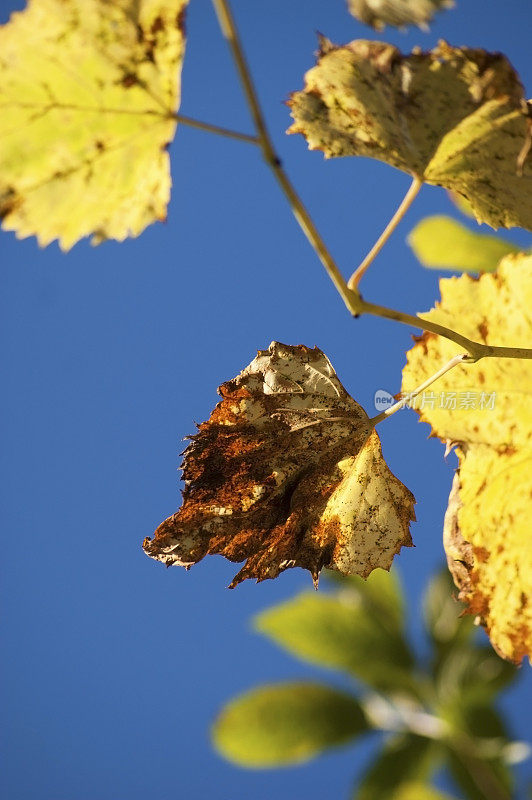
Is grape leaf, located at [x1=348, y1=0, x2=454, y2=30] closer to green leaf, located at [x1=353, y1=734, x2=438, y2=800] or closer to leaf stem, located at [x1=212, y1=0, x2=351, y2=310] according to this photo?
leaf stem, located at [x1=212, y1=0, x2=351, y2=310]

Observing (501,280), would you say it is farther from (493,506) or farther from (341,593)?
(341,593)

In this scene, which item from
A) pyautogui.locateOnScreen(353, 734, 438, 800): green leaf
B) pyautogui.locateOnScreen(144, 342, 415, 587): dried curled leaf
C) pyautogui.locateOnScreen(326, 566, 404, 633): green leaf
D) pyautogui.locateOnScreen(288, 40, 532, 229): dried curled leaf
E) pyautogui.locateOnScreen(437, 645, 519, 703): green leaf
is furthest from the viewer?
pyautogui.locateOnScreen(326, 566, 404, 633): green leaf

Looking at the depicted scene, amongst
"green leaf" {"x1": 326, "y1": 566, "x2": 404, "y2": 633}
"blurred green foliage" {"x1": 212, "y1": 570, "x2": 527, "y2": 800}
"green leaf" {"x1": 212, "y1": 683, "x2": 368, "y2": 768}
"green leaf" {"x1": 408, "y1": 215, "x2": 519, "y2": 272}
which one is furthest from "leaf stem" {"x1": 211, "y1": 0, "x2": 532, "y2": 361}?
"green leaf" {"x1": 326, "y1": 566, "x2": 404, "y2": 633}

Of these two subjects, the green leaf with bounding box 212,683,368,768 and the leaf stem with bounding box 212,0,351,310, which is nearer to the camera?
the leaf stem with bounding box 212,0,351,310

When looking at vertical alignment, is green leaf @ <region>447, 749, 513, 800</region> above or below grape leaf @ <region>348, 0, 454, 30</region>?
below

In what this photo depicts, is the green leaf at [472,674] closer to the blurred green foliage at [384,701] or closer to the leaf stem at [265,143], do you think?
the blurred green foliage at [384,701]

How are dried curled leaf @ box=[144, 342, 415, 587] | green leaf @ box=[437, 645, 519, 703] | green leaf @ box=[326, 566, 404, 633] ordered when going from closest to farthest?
dried curled leaf @ box=[144, 342, 415, 587] → green leaf @ box=[437, 645, 519, 703] → green leaf @ box=[326, 566, 404, 633]

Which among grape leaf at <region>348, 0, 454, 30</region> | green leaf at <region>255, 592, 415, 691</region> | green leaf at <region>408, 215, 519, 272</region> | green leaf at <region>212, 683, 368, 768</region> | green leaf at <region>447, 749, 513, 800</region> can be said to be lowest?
green leaf at <region>447, 749, 513, 800</region>
